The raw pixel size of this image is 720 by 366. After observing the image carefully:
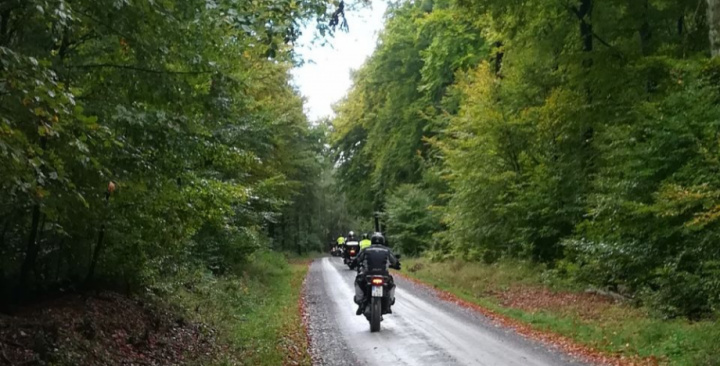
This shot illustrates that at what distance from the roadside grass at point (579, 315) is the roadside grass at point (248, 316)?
4.79 meters

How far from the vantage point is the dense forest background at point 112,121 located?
4.34 m

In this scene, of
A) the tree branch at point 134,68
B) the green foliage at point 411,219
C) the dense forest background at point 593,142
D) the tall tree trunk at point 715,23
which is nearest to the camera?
the tree branch at point 134,68

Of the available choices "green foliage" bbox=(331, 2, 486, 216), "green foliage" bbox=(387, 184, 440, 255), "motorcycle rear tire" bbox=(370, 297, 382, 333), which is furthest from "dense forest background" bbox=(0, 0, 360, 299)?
"green foliage" bbox=(387, 184, 440, 255)

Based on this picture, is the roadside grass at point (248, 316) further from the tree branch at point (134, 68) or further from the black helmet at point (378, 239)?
the tree branch at point (134, 68)

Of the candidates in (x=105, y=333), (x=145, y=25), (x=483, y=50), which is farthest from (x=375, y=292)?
(x=483, y=50)

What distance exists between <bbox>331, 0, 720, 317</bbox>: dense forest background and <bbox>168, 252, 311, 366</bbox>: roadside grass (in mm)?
6758

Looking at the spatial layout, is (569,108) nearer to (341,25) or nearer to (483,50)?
(341,25)

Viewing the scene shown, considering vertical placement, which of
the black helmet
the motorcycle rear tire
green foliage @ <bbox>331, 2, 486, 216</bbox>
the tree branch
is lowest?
the motorcycle rear tire

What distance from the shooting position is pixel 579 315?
1252cm

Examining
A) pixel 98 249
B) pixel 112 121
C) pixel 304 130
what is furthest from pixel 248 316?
pixel 304 130

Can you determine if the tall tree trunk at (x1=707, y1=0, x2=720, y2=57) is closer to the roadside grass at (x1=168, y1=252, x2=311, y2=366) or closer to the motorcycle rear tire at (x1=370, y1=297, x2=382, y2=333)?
the motorcycle rear tire at (x1=370, y1=297, x2=382, y2=333)

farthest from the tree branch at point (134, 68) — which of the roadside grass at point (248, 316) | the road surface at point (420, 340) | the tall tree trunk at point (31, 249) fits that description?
the road surface at point (420, 340)

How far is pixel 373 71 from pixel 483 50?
1081cm

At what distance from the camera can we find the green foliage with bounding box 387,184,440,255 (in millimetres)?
34281
